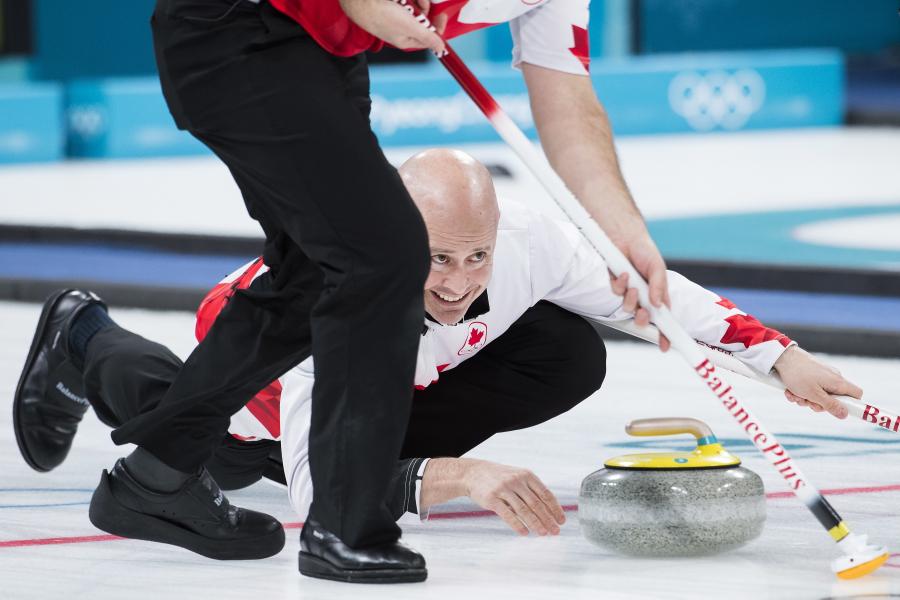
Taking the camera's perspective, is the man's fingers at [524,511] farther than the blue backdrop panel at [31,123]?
No

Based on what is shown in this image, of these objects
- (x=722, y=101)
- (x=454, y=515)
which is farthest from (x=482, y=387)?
(x=722, y=101)

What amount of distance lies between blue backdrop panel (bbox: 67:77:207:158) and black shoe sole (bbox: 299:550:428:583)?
26.1ft

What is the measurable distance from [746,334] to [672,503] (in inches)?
14.3

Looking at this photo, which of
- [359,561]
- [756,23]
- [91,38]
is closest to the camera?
[359,561]

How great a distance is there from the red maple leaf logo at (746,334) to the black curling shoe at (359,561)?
2.04ft

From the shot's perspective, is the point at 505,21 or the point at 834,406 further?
the point at 834,406

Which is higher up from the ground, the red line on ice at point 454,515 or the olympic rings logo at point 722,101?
the red line on ice at point 454,515

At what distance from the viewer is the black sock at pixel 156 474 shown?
234 cm

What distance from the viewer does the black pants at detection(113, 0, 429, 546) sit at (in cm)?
202

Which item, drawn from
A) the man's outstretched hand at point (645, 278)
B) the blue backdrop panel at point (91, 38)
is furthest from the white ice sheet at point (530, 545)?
the blue backdrop panel at point (91, 38)

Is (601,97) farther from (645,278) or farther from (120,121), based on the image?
(645,278)

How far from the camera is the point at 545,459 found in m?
3.07

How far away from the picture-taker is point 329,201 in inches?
79.2

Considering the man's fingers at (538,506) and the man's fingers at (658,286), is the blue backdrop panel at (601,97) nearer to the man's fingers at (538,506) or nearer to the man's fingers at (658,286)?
the man's fingers at (538,506)
